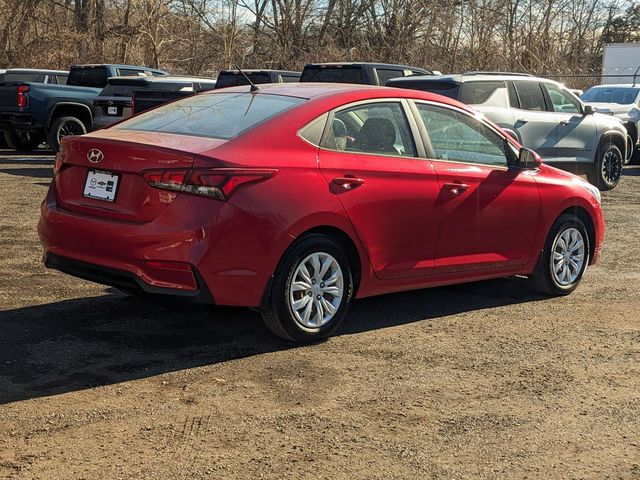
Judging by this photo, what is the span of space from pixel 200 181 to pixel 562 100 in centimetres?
1037

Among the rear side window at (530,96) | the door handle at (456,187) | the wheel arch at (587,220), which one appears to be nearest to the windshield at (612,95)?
the rear side window at (530,96)

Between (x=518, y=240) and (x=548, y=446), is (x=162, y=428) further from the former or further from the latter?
(x=518, y=240)

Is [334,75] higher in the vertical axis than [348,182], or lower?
higher

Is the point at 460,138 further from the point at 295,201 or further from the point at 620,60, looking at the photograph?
the point at 620,60

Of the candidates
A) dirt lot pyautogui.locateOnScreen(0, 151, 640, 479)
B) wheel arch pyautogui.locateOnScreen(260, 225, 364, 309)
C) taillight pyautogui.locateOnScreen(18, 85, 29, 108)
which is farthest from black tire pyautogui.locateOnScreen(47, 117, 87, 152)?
wheel arch pyautogui.locateOnScreen(260, 225, 364, 309)

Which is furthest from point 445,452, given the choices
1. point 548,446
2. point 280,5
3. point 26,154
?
point 280,5

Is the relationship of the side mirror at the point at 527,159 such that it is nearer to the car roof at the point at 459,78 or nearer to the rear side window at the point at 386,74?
the car roof at the point at 459,78

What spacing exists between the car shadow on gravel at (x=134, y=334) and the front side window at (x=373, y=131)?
1205mm

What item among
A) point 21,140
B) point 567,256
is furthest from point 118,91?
point 567,256

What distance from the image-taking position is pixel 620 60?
144ft

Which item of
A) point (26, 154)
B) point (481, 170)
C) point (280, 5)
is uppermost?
point (280, 5)

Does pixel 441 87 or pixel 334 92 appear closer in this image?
pixel 334 92

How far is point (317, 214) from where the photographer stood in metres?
5.87

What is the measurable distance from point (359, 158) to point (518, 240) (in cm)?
171
